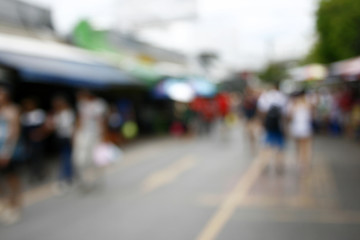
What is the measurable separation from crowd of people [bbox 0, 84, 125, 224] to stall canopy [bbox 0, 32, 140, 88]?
0.93 m

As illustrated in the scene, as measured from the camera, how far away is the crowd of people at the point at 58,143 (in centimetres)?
594

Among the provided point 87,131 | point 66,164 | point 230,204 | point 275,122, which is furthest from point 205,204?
point 275,122

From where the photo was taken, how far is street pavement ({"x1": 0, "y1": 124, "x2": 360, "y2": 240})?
5.19 meters

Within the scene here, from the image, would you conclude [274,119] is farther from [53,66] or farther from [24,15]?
[24,15]

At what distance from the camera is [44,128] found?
31.1 ft

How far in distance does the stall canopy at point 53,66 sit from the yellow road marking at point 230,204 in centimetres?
532

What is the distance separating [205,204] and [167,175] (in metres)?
2.68

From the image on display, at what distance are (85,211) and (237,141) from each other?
1044cm

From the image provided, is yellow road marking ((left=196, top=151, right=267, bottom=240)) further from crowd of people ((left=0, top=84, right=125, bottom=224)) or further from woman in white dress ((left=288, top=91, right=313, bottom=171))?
crowd of people ((left=0, top=84, right=125, bottom=224))

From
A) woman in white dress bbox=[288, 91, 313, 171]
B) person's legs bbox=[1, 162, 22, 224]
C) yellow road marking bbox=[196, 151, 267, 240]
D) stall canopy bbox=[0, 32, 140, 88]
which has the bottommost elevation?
yellow road marking bbox=[196, 151, 267, 240]

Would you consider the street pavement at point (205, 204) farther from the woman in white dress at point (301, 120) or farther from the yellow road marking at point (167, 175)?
the woman in white dress at point (301, 120)

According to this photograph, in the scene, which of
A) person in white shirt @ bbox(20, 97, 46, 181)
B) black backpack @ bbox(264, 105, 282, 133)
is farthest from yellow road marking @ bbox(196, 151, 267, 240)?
person in white shirt @ bbox(20, 97, 46, 181)

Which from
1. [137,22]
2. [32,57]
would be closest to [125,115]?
[137,22]

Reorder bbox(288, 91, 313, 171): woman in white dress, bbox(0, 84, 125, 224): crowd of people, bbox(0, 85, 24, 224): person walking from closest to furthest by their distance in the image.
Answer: bbox(0, 85, 24, 224): person walking < bbox(0, 84, 125, 224): crowd of people < bbox(288, 91, 313, 171): woman in white dress
